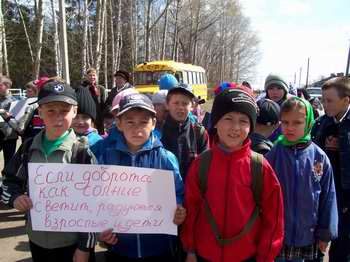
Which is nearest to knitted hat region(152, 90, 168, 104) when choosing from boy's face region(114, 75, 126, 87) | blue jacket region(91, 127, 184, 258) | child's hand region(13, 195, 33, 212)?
blue jacket region(91, 127, 184, 258)

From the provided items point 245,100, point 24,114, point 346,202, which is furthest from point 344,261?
point 24,114

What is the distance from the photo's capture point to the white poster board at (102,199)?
2.23 m

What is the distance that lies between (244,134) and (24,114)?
4.31 metres

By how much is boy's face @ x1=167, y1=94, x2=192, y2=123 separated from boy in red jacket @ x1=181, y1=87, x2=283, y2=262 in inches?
42.4

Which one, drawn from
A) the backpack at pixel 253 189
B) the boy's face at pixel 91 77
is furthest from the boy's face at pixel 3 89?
the backpack at pixel 253 189

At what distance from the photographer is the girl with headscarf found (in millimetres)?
2609

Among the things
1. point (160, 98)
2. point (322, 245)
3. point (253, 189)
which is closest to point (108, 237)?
point (253, 189)

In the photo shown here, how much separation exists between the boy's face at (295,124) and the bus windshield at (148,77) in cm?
1703

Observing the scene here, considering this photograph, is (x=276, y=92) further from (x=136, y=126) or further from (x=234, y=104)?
(x=136, y=126)

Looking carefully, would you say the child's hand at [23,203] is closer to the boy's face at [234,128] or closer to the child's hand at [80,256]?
the child's hand at [80,256]

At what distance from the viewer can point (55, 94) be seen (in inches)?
89.9

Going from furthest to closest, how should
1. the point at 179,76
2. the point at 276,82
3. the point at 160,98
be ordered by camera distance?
the point at 179,76
the point at 276,82
the point at 160,98

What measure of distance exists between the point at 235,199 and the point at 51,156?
1.20m

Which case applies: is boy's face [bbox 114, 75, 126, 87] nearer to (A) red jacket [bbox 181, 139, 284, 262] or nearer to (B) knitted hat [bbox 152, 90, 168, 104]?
(B) knitted hat [bbox 152, 90, 168, 104]
